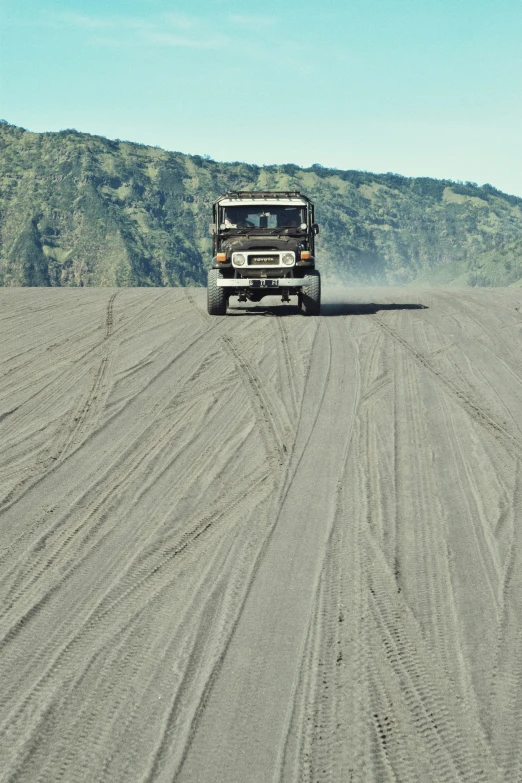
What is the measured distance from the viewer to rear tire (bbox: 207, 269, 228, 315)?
58.2ft

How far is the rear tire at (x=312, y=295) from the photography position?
17.7 metres

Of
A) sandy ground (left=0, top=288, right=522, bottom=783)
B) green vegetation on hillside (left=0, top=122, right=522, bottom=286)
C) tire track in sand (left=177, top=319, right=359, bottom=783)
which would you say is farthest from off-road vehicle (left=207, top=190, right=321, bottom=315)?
green vegetation on hillside (left=0, top=122, right=522, bottom=286)

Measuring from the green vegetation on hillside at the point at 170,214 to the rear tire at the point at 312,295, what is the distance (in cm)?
11565

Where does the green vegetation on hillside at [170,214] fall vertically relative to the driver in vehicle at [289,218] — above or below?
above

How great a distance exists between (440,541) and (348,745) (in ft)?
8.48

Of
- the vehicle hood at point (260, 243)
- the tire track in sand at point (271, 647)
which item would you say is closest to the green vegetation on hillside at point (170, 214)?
the vehicle hood at point (260, 243)

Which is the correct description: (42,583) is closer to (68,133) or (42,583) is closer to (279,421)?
(279,421)

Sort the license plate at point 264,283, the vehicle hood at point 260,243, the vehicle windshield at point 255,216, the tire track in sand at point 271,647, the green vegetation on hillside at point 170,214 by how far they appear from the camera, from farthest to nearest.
→ 1. the green vegetation on hillside at point 170,214
2. the vehicle windshield at point 255,216
3. the vehicle hood at point 260,243
4. the license plate at point 264,283
5. the tire track in sand at point 271,647

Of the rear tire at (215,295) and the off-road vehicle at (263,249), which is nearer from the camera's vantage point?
the off-road vehicle at (263,249)

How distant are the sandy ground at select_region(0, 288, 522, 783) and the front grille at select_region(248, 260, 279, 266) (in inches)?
220

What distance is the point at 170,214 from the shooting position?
164000mm

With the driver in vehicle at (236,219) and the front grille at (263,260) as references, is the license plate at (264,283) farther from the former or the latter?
the driver in vehicle at (236,219)

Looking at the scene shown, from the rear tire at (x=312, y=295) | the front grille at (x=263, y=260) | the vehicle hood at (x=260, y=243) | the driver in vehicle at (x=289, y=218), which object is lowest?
the rear tire at (x=312, y=295)

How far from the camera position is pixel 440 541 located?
6.38 m
